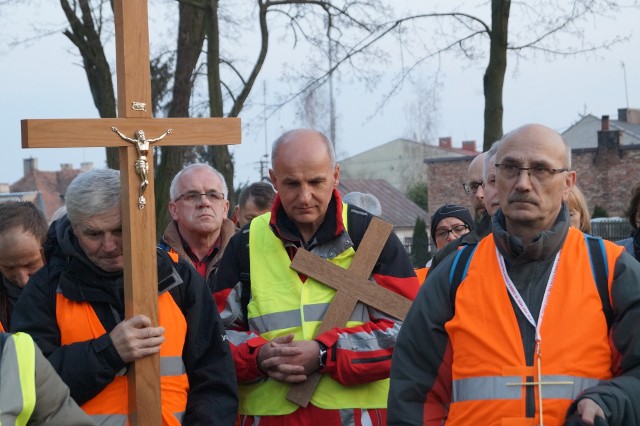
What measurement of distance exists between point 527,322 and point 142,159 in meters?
1.67

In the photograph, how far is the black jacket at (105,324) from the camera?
4.05 meters

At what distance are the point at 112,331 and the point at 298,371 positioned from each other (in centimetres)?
87

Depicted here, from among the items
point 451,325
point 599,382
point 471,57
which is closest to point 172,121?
point 451,325

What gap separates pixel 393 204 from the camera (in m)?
61.1

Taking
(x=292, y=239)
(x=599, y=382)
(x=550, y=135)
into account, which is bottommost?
(x=599, y=382)

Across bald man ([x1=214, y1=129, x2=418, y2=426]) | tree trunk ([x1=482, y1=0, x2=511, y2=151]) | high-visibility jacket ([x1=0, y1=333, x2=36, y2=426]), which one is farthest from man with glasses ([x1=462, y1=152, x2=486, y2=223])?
tree trunk ([x1=482, y1=0, x2=511, y2=151])

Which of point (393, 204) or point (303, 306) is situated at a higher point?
point (303, 306)

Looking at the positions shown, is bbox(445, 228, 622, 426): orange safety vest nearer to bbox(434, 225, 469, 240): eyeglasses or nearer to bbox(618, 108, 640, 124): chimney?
bbox(434, 225, 469, 240): eyeglasses

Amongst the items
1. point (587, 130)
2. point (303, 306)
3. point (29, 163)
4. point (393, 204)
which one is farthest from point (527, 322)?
point (29, 163)

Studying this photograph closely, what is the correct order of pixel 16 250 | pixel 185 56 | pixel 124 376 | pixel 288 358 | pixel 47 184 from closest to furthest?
1. pixel 124 376
2. pixel 288 358
3. pixel 16 250
4. pixel 185 56
5. pixel 47 184

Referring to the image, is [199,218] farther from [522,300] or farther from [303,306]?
[522,300]

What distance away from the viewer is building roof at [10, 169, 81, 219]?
6662cm

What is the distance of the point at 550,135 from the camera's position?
12.5ft

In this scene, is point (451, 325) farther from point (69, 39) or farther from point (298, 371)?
point (69, 39)
